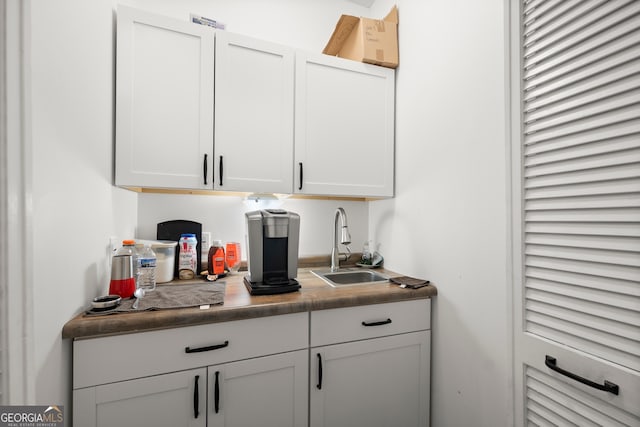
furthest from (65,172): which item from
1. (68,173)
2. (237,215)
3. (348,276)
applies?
(348,276)

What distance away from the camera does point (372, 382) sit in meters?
1.24

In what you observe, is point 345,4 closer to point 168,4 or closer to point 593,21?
point 168,4

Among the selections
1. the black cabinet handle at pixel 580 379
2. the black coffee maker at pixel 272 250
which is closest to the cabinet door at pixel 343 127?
the black coffee maker at pixel 272 250

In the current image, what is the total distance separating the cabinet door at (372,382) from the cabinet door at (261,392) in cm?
6

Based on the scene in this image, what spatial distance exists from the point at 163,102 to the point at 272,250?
2.85 feet

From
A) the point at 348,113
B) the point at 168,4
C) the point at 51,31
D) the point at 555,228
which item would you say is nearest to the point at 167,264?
the point at 51,31

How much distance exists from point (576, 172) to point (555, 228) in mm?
171

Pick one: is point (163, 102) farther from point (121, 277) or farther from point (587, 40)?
point (587, 40)

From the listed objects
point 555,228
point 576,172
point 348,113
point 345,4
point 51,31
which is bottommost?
point 555,228

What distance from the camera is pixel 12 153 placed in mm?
601

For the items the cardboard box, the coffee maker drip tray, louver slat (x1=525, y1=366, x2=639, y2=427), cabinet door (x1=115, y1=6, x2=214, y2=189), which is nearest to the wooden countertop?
the coffee maker drip tray

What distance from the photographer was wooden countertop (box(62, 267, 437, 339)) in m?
0.88

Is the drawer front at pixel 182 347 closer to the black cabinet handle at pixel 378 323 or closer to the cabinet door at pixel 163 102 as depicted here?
the black cabinet handle at pixel 378 323

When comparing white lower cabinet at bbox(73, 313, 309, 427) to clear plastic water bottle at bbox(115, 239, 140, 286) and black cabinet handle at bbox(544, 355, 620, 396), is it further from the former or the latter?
black cabinet handle at bbox(544, 355, 620, 396)
